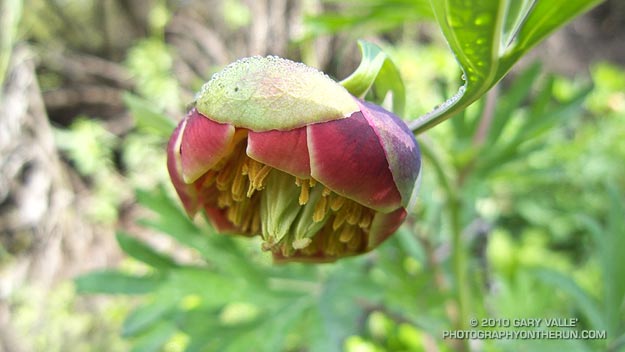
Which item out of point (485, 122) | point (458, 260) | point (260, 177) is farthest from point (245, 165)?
point (485, 122)

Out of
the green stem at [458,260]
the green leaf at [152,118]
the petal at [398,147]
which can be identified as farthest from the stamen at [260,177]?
the green stem at [458,260]

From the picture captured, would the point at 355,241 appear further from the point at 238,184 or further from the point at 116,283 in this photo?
the point at 116,283

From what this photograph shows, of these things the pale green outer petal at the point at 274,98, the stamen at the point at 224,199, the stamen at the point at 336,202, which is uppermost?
the pale green outer petal at the point at 274,98

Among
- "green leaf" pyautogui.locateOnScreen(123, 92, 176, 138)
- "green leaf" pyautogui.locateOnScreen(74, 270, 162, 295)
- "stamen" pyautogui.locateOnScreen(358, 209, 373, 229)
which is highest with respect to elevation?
"green leaf" pyautogui.locateOnScreen(123, 92, 176, 138)

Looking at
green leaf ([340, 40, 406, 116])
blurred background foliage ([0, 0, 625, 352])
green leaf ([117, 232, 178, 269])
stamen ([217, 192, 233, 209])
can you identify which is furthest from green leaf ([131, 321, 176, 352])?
green leaf ([340, 40, 406, 116])

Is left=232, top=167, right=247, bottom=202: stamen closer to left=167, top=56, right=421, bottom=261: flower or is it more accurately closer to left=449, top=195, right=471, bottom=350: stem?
left=167, top=56, right=421, bottom=261: flower

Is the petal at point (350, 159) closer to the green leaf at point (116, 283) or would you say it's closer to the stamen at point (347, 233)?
the stamen at point (347, 233)

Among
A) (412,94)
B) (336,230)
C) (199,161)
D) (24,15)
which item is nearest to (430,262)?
(336,230)

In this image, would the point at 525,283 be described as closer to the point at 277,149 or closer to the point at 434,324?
the point at 434,324
